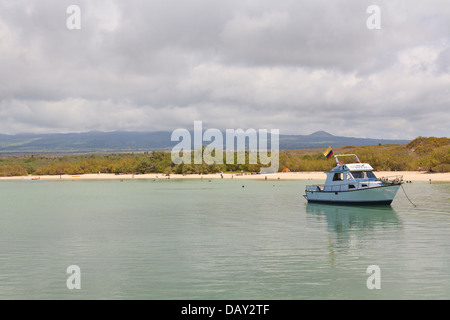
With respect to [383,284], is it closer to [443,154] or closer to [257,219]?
[257,219]

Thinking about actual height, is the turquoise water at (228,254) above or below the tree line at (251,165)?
below

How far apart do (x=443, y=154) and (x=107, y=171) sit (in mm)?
120054

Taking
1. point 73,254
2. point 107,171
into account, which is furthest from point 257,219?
point 107,171

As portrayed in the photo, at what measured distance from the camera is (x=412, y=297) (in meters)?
18.4

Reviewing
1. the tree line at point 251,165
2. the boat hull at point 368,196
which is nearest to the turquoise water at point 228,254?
the boat hull at point 368,196

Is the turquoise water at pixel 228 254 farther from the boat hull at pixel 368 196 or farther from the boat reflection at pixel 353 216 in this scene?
the boat hull at pixel 368 196

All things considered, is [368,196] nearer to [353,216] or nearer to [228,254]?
[353,216]

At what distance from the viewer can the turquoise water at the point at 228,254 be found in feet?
64.7

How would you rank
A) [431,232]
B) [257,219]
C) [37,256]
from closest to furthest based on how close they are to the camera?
1. [37,256]
2. [431,232]
3. [257,219]

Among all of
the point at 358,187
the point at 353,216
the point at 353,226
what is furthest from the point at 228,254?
the point at 358,187

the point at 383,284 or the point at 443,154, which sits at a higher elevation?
the point at 443,154

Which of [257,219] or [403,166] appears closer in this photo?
[257,219]
